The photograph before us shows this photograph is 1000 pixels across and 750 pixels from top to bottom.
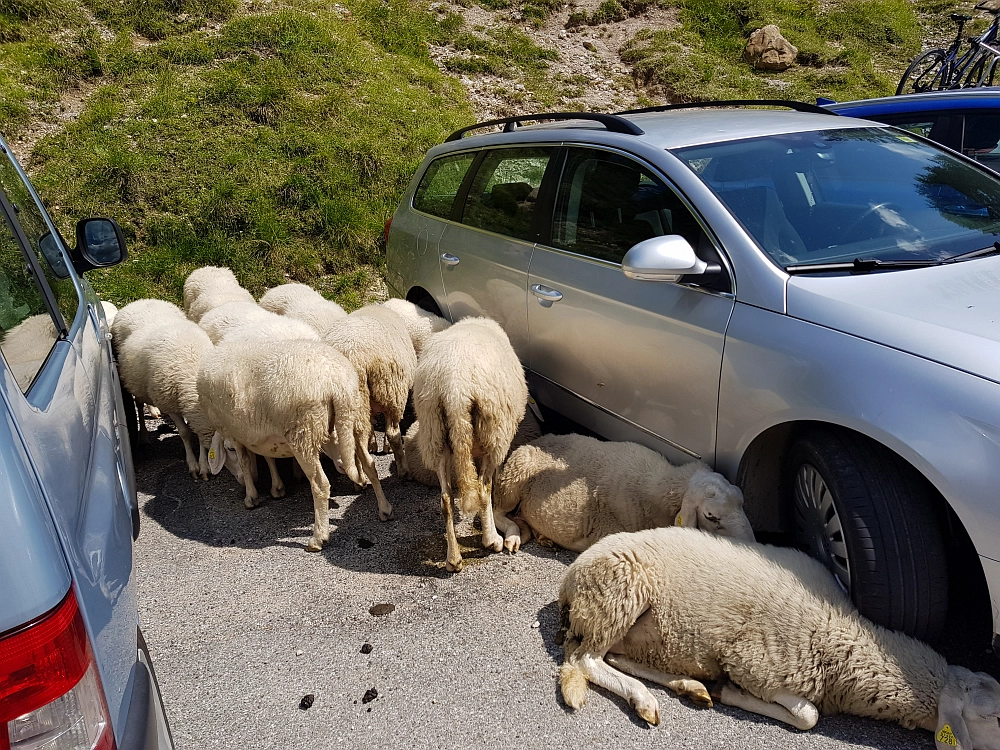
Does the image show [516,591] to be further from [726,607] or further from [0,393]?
[0,393]

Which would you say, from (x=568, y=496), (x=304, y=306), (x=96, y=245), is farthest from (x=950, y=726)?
(x=304, y=306)

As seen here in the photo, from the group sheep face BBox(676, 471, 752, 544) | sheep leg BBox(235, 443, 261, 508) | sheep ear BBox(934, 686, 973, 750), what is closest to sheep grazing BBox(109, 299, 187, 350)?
sheep leg BBox(235, 443, 261, 508)

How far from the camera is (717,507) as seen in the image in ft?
10.5

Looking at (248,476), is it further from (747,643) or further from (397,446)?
(747,643)

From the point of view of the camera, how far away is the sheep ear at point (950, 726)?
244 cm

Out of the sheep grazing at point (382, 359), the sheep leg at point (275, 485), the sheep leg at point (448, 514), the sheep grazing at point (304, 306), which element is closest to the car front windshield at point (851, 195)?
the sheep leg at point (448, 514)

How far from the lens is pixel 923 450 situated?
2451mm

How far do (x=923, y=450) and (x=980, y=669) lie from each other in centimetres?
113

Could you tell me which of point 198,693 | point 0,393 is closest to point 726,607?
point 198,693

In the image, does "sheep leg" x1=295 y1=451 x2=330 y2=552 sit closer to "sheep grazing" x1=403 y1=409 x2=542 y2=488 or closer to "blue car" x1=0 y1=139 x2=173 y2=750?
"sheep grazing" x1=403 y1=409 x2=542 y2=488

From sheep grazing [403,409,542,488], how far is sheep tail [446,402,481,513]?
591 millimetres

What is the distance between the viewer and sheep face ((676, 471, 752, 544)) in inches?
126

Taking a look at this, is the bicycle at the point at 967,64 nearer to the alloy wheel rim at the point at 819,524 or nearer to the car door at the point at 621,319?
the car door at the point at 621,319

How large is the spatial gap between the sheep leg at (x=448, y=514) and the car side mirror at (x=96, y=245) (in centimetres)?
198
